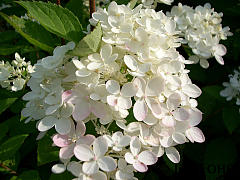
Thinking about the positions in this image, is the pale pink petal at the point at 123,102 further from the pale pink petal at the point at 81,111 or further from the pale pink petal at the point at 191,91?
the pale pink petal at the point at 191,91

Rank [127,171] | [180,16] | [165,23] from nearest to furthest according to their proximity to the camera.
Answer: [127,171]
[165,23]
[180,16]

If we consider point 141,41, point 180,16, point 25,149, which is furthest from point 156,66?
point 180,16

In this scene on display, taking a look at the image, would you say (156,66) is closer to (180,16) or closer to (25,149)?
(25,149)

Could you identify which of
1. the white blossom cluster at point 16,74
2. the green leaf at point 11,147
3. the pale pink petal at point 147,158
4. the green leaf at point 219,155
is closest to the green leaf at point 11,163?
the green leaf at point 11,147

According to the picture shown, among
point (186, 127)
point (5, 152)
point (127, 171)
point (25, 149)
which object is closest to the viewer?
point (127, 171)

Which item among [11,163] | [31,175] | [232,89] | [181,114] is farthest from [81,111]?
[232,89]

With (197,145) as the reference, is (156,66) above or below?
above

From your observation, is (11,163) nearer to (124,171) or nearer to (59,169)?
(59,169)

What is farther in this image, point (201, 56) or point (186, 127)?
point (201, 56)

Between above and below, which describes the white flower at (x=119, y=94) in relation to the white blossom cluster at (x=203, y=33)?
above
